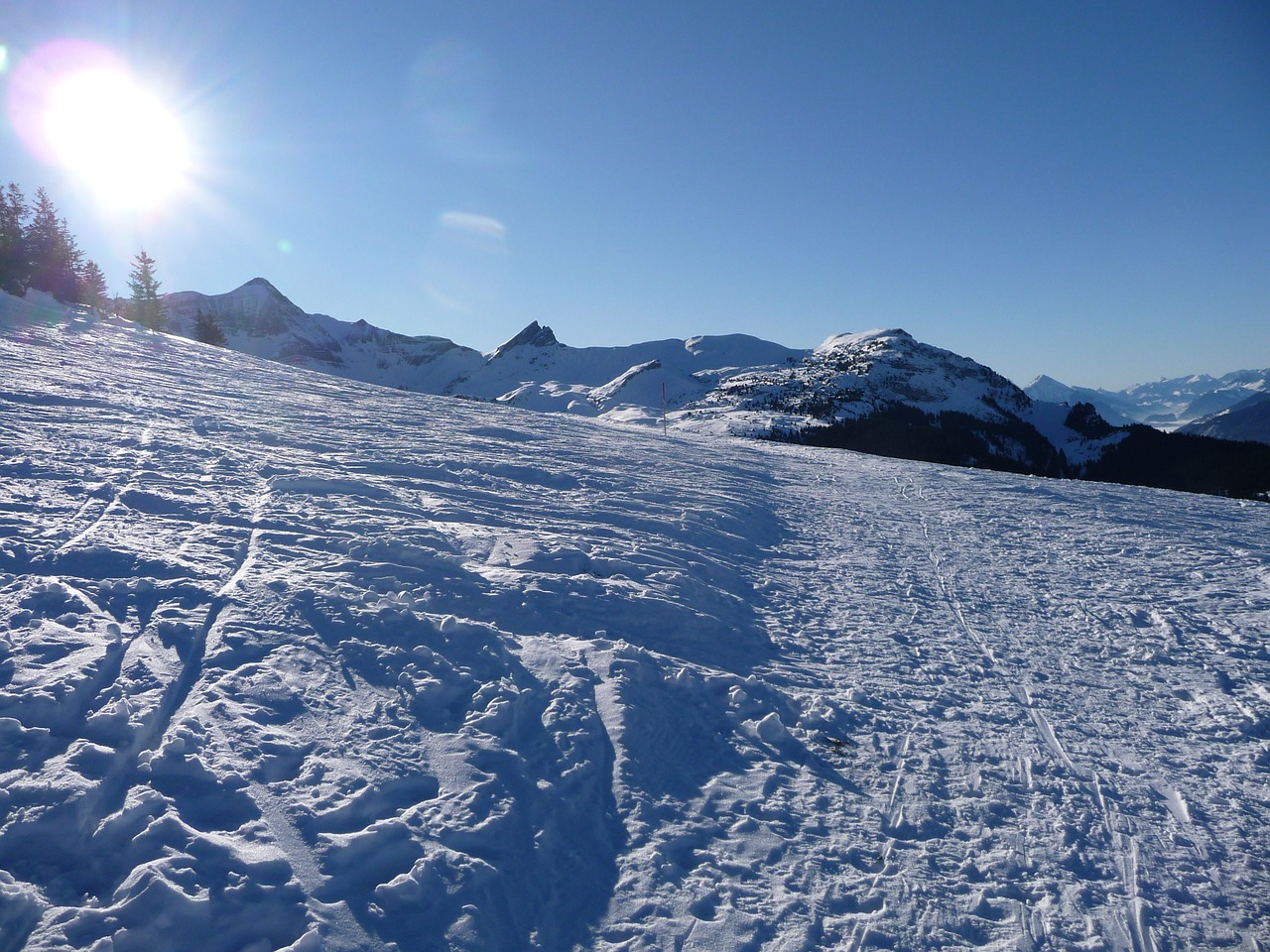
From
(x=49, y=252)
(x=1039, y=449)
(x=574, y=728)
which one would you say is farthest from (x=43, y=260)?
(x=1039, y=449)

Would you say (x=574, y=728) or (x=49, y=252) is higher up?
(x=49, y=252)

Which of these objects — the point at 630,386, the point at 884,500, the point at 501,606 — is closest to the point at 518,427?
the point at 884,500

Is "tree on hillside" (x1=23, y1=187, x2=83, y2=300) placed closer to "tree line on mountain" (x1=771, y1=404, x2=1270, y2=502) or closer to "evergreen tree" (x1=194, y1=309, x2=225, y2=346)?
"evergreen tree" (x1=194, y1=309, x2=225, y2=346)

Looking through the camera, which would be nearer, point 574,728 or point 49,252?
point 574,728

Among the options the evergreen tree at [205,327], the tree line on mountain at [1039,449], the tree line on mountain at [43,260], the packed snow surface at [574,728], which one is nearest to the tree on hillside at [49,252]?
the tree line on mountain at [43,260]

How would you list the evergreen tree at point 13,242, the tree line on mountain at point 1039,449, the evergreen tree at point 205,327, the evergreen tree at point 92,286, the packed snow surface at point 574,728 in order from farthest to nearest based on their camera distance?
the tree line on mountain at point 1039,449, the evergreen tree at point 205,327, the evergreen tree at point 92,286, the evergreen tree at point 13,242, the packed snow surface at point 574,728

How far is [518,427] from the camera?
77.3 ft

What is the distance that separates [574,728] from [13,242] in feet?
160

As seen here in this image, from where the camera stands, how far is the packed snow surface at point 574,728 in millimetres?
4047

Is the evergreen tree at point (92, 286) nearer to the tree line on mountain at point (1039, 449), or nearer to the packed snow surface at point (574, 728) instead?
the packed snow surface at point (574, 728)

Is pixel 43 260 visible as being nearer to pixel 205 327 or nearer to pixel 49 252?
pixel 49 252

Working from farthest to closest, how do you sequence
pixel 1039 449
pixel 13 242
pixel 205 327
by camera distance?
pixel 1039 449, pixel 205 327, pixel 13 242

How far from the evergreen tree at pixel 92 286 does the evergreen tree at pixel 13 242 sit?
565cm

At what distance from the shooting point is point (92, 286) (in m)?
45.9
